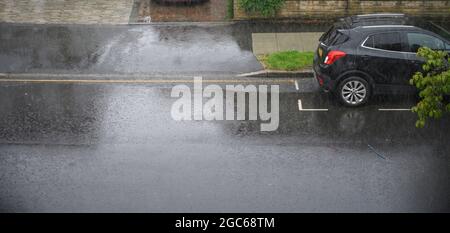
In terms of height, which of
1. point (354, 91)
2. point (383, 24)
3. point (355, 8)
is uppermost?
point (355, 8)

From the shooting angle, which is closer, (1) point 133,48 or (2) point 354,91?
(2) point 354,91

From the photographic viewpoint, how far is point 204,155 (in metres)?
10.7

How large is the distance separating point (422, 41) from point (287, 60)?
364 cm

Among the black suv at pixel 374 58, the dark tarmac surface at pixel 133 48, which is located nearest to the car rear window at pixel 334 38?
the black suv at pixel 374 58

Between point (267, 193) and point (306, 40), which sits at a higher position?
point (306, 40)

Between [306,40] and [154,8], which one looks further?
[154,8]

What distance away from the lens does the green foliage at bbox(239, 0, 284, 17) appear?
17.8 metres

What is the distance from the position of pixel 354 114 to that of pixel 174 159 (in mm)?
3975

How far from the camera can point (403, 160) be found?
10406mm

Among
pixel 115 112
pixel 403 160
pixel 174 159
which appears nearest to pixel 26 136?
pixel 115 112

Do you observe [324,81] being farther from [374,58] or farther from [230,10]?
[230,10]

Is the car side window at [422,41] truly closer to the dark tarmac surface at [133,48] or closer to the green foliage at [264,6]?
the dark tarmac surface at [133,48]

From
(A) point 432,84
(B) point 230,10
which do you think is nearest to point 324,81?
(A) point 432,84
